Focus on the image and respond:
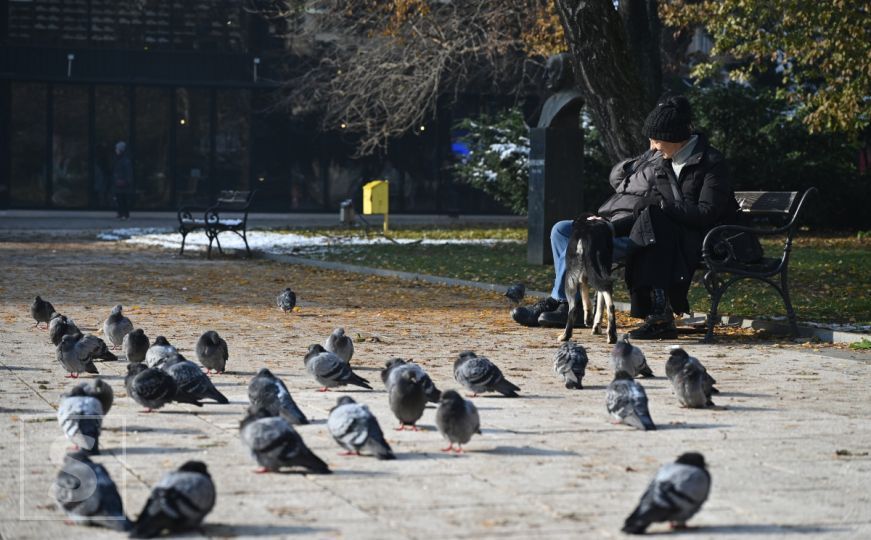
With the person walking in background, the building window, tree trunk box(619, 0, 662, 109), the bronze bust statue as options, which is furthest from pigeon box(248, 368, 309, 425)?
the building window

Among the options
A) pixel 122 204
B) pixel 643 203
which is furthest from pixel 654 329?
pixel 122 204

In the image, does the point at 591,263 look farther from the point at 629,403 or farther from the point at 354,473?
the point at 354,473

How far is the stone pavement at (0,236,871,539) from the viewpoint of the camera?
17.9 feet

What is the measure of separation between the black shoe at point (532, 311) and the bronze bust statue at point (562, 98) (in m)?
7.85

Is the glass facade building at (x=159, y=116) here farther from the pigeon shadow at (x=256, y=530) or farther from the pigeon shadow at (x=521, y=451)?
the pigeon shadow at (x=256, y=530)

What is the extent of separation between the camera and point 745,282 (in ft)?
54.2

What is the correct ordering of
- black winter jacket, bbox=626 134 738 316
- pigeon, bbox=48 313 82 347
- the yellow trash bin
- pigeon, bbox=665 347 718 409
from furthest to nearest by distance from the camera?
the yellow trash bin
black winter jacket, bbox=626 134 738 316
pigeon, bbox=48 313 82 347
pigeon, bbox=665 347 718 409

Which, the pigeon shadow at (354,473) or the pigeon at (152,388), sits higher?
the pigeon at (152,388)

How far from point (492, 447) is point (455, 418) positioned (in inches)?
15.4

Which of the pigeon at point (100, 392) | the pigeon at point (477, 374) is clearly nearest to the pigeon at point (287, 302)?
the pigeon at point (477, 374)

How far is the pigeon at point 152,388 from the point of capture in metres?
7.61

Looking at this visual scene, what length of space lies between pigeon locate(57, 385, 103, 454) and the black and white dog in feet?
17.4

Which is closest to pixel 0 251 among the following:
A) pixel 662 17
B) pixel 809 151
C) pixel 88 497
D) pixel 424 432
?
pixel 662 17

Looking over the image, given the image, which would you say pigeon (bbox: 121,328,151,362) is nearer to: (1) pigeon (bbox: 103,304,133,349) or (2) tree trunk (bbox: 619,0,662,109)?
(1) pigeon (bbox: 103,304,133,349)
